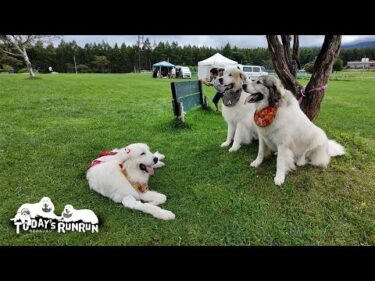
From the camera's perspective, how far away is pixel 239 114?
4234mm

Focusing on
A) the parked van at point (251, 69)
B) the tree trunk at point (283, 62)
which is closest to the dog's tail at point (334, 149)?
the tree trunk at point (283, 62)

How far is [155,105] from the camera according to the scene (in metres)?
7.70

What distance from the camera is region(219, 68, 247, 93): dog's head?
4052 mm

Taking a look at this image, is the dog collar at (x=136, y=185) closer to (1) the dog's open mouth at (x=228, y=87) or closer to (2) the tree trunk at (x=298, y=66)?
(1) the dog's open mouth at (x=228, y=87)

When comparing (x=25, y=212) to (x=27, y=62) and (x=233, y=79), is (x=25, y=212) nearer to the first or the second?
(x=27, y=62)

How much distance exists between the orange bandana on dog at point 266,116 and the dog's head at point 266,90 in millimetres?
51

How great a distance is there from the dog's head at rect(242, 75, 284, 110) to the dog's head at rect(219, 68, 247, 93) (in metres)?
0.91

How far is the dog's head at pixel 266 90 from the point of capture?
3.07 meters

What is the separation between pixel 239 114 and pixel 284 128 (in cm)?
110

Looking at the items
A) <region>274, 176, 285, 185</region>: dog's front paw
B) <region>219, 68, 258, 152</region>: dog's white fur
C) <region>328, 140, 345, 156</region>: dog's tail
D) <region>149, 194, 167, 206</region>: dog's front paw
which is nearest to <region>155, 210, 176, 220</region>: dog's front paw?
<region>149, 194, 167, 206</region>: dog's front paw

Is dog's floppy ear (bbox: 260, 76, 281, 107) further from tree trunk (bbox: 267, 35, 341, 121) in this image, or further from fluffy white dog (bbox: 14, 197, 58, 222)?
fluffy white dog (bbox: 14, 197, 58, 222)

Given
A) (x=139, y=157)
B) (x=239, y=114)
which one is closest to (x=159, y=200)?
(x=139, y=157)
